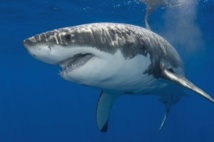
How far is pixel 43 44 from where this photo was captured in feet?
11.6

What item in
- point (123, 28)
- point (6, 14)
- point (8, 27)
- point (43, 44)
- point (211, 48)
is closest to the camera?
point (43, 44)

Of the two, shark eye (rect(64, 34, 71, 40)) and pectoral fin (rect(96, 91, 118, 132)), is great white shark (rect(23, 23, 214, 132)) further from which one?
pectoral fin (rect(96, 91, 118, 132))

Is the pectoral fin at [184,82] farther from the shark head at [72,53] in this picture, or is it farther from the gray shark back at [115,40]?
the shark head at [72,53]

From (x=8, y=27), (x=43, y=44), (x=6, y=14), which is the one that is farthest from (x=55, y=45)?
(x=8, y=27)

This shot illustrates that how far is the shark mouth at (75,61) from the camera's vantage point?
12.6 ft

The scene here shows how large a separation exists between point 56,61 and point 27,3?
14.7 metres

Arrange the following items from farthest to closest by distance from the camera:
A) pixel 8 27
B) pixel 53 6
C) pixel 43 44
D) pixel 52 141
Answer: pixel 52 141
pixel 8 27
pixel 53 6
pixel 43 44

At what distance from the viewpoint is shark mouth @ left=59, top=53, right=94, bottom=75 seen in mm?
3832

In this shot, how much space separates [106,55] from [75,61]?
429mm

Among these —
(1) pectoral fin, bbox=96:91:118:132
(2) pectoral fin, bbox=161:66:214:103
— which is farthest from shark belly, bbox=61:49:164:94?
(1) pectoral fin, bbox=96:91:118:132

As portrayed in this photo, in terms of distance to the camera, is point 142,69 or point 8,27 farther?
point 8,27

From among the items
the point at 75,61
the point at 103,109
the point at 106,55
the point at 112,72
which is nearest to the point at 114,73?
the point at 112,72

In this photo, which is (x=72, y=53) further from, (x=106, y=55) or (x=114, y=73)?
(x=114, y=73)

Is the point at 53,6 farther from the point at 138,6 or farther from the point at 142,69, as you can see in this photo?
the point at 142,69
